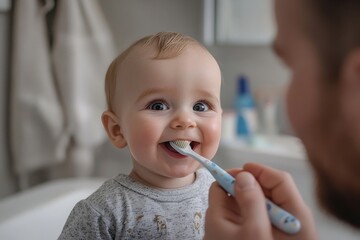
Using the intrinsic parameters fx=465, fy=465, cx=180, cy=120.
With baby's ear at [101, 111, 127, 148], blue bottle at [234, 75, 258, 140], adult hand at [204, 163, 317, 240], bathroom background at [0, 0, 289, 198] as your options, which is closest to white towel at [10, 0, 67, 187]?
bathroom background at [0, 0, 289, 198]

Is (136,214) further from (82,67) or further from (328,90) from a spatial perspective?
(82,67)

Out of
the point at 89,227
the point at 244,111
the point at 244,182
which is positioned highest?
the point at 244,182

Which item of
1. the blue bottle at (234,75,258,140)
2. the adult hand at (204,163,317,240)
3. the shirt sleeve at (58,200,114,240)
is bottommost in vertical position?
the blue bottle at (234,75,258,140)

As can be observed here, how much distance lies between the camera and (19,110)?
1.13 metres

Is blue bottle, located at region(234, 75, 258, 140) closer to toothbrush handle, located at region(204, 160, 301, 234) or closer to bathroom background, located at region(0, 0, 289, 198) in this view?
bathroom background, located at region(0, 0, 289, 198)

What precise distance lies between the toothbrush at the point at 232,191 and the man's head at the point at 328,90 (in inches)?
2.1

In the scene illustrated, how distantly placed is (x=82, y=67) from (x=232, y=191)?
33.4 inches

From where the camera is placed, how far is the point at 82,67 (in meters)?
1.18

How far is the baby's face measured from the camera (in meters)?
0.50

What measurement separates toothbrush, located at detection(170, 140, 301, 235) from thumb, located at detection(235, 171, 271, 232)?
0.03 feet

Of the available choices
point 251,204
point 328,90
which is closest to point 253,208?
point 251,204

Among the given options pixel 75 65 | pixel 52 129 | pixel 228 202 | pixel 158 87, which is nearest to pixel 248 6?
pixel 75 65

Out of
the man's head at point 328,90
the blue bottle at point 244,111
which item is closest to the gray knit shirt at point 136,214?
the man's head at point 328,90

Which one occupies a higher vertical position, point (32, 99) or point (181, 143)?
point (181, 143)
